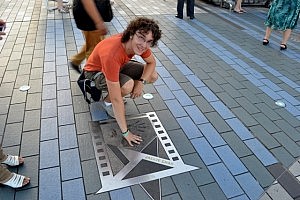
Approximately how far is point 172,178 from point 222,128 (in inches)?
34.2

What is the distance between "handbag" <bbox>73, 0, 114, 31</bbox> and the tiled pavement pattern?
2.35 ft

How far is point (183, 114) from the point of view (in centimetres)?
274

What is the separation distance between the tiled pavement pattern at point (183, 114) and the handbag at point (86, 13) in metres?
0.72

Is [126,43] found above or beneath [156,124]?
above

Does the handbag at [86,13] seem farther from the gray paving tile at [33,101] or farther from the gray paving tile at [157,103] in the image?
the gray paving tile at [157,103]

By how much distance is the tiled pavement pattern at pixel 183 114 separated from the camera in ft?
6.50

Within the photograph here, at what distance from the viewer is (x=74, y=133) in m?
2.35

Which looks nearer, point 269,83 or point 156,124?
point 156,124

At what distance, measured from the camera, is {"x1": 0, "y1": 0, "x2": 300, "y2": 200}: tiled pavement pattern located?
198cm

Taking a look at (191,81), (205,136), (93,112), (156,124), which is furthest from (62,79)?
(205,136)

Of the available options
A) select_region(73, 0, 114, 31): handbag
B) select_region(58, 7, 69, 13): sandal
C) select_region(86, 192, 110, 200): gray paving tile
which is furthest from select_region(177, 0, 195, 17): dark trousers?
select_region(86, 192, 110, 200): gray paving tile

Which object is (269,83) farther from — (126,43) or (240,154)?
(126,43)

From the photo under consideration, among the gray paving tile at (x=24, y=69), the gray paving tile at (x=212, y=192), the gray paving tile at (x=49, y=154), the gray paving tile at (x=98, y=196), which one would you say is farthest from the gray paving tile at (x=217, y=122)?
the gray paving tile at (x=24, y=69)

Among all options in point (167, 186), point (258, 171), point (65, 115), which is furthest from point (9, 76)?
point (258, 171)
